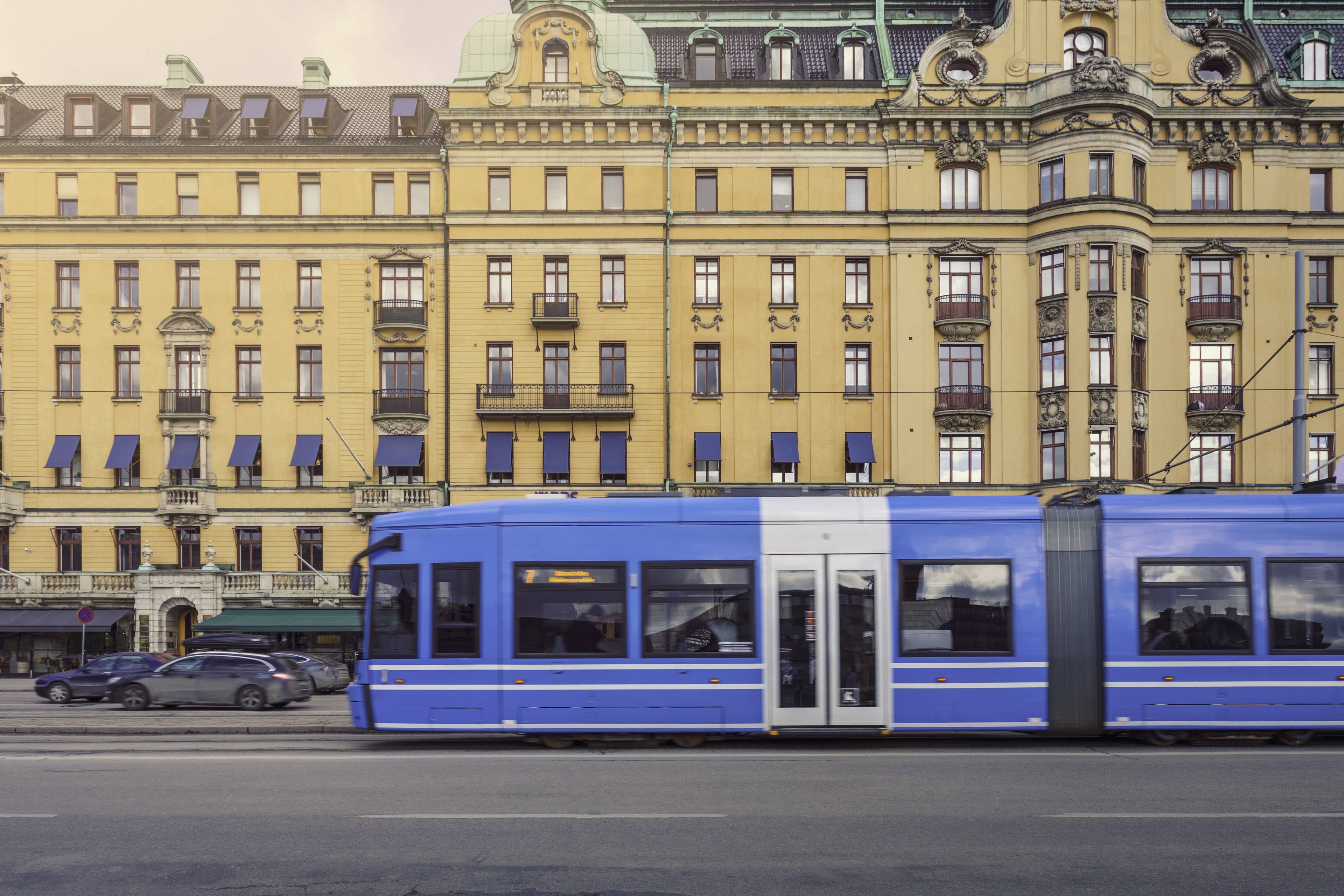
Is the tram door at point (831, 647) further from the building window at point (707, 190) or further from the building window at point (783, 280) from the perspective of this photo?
the building window at point (707, 190)

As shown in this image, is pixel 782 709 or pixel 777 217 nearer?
pixel 782 709

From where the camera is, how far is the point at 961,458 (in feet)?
120

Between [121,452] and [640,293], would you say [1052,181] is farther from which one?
[121,452]

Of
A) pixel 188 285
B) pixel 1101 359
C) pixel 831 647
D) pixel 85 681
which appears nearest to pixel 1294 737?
pixel 831 647

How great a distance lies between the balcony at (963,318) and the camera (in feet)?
120

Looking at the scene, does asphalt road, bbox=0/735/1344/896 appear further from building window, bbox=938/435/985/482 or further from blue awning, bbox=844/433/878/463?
building window, bbox=938/435/985/482

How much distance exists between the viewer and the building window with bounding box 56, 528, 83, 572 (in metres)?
37.6

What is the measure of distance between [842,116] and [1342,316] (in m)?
19.5

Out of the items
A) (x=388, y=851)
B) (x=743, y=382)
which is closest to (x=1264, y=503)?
(x=388, y=851)

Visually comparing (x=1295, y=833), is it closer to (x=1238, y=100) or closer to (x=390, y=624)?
(x=390, y=624)

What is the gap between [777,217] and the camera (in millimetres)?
37094

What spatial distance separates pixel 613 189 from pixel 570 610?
26.5 metres

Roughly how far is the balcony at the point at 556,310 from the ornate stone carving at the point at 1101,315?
59.6 ft

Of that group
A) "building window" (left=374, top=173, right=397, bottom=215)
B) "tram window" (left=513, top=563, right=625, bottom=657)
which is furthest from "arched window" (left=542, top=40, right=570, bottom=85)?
"tram window" (left=513, top=563, right=625, bottom=657)
